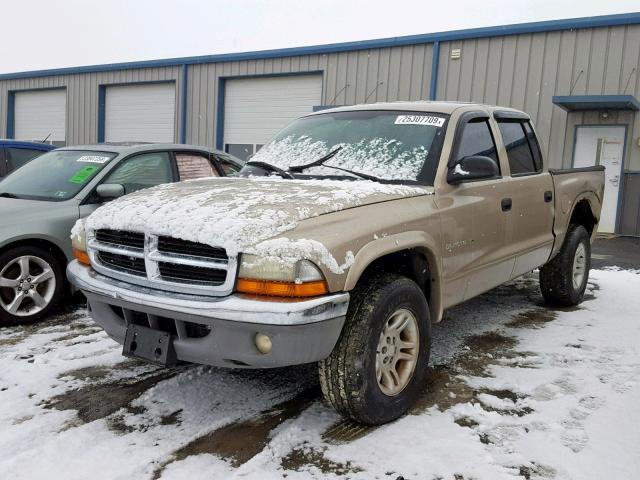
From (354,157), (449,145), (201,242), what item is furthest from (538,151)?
(201,242)

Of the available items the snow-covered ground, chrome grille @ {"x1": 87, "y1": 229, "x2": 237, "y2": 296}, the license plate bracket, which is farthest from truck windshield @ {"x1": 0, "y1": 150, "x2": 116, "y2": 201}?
the license plate bracket

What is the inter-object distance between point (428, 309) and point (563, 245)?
8.94 feet

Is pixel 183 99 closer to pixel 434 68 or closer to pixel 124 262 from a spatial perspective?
pixel 434 68

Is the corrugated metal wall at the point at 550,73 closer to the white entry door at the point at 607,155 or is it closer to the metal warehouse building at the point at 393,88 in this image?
the metal warehouse building at the point at 393,88

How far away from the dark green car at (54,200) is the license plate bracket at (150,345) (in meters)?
2.19

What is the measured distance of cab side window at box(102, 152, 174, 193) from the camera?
17.6 feet

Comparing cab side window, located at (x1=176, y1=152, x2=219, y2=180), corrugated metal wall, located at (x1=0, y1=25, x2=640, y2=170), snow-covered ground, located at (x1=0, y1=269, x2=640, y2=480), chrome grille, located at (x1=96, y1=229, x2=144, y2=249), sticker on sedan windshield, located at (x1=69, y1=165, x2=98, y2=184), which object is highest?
corrugated metal wall, located at (x1=0, y1=25, x2=640, y2=170)

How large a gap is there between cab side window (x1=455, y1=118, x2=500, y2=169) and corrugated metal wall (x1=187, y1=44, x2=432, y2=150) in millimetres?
11041

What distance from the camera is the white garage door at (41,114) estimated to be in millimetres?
22781

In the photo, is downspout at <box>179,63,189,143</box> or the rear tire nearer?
the rear tire

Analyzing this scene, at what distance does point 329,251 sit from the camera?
2.61 metres

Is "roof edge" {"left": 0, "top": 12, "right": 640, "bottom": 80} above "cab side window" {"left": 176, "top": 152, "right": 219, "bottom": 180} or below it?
above

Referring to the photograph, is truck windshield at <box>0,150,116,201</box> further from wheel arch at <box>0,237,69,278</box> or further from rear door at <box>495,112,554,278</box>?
rear door at <box>495,112,554,278</box>

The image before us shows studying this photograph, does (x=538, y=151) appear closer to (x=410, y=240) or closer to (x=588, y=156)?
(x=410, y=240)
